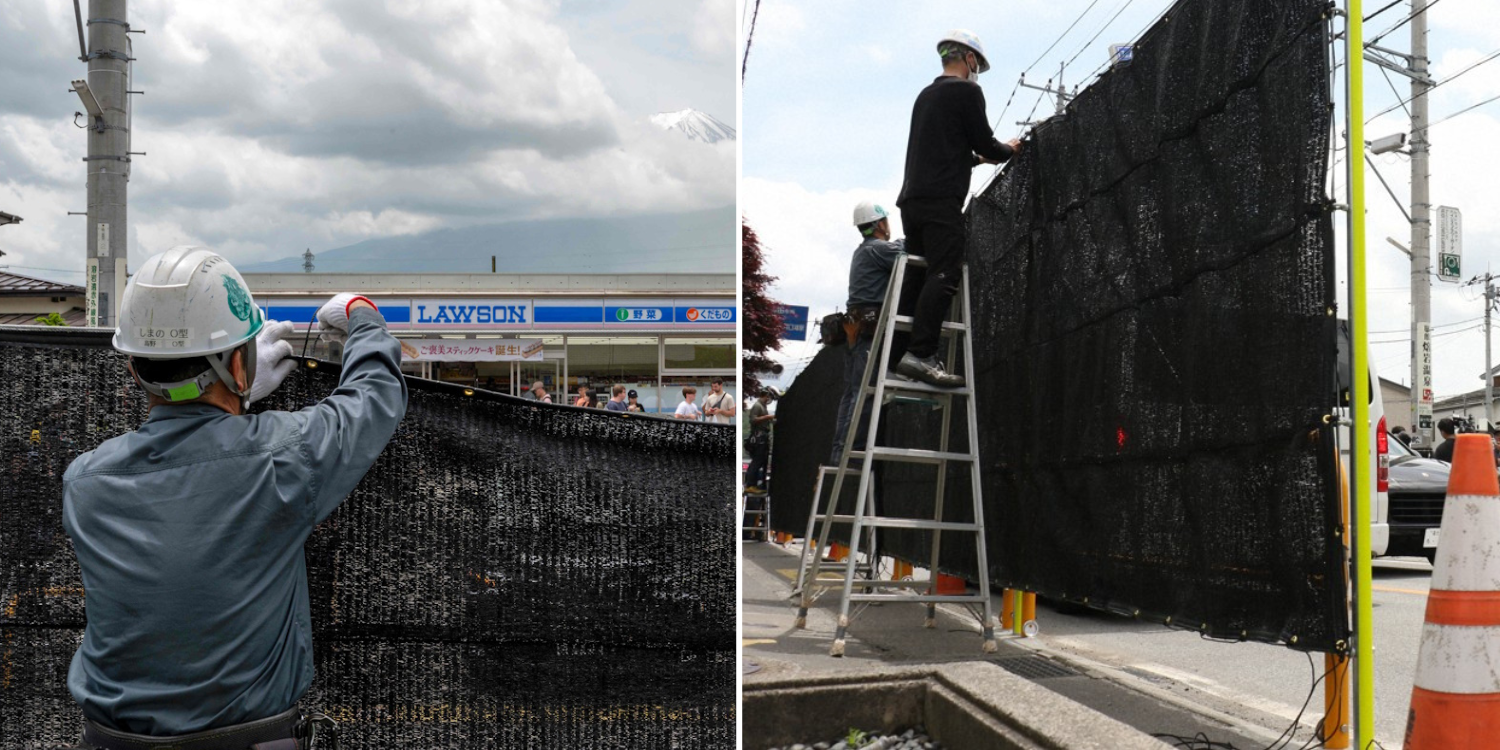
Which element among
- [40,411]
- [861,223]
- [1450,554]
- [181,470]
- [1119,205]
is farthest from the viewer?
[861,223]

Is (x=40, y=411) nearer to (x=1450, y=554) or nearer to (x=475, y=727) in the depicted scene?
(x=475, y=727)

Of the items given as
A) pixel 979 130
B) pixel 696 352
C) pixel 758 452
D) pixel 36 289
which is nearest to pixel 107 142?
pixel 979 130

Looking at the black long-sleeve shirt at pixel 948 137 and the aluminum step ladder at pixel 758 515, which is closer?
the black long-sleeve shirt at pixel 948 137

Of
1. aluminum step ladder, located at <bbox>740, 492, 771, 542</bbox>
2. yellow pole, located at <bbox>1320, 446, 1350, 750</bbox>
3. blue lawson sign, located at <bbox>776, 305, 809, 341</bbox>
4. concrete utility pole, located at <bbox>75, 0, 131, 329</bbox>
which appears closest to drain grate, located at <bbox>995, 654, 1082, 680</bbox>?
yellow pole, located at <bbox>1320, 446, 1350, 750</bbox>

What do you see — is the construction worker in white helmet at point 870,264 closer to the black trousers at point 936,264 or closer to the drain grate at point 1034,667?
the black trousers at point 936,264

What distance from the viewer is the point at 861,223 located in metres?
6.83

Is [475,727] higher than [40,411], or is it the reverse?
[40,411]

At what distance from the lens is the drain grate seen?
5.18 meters

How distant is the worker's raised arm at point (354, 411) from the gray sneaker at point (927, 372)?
3511mm

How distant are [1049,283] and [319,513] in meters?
3.85

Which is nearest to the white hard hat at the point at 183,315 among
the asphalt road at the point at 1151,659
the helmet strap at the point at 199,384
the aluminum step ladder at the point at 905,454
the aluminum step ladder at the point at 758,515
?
the helmet strap at the point at 199,384

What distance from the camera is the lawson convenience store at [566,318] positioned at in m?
26.9

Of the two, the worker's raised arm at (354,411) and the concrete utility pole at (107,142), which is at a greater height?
the concrete utility pole at (107,142)

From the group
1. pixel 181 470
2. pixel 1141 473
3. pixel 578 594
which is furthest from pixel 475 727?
pixel 1141 473
